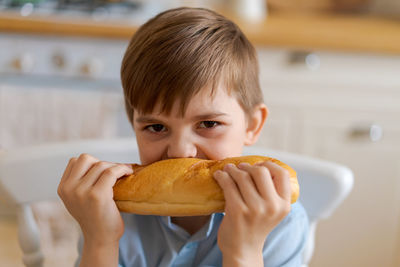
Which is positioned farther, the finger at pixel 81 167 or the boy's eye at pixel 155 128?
the boy's eye at pixel 155 128

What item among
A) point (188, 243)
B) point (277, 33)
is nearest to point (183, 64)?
point (188, 243)

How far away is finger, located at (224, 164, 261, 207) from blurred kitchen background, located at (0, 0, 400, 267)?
996 millimetres

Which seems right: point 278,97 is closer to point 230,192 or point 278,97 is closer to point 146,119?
point 146,119

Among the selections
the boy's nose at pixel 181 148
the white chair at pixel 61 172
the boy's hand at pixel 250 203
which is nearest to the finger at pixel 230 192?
the boy's hand at pixel 250 203

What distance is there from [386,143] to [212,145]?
3.55ft

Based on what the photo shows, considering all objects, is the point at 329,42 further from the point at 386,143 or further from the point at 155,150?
the point at 155,150

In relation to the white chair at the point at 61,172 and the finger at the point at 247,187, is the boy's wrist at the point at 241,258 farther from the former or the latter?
the white chair at the point at 61,172

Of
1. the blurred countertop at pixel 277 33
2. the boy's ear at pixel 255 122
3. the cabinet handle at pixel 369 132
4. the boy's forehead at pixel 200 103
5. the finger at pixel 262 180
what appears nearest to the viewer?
the finger at pixel 262 180

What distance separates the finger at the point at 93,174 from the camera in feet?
2.31

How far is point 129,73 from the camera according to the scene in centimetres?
84

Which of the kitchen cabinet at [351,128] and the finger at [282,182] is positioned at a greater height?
the finger at [282,182]

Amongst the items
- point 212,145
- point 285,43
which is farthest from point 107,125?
point 212,145

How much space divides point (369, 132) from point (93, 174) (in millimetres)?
1239

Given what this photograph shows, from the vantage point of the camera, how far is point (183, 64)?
797 millimetres
